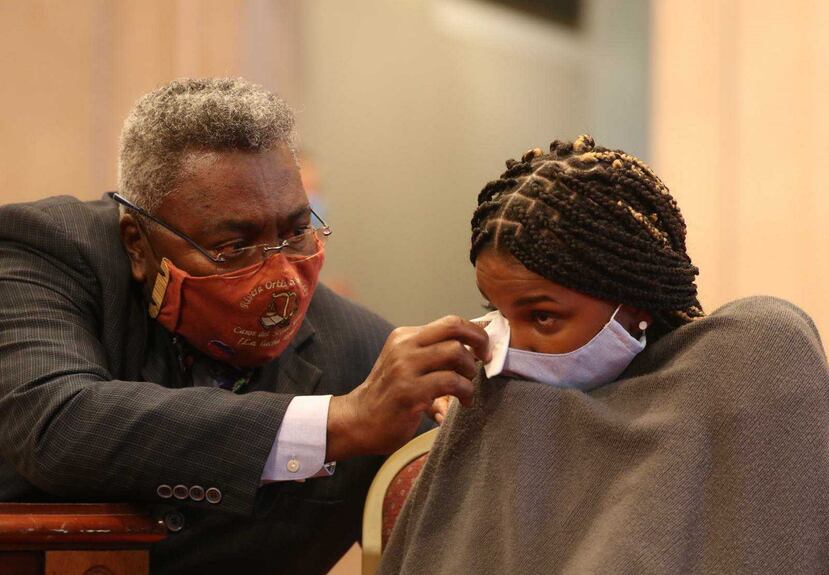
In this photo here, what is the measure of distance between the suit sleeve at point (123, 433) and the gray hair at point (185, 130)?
391mm

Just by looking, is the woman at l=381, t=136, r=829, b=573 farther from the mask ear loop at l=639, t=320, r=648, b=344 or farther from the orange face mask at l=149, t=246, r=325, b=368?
the orange face mask at l=149, t=246, r=325, b=368

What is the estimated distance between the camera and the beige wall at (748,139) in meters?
3.27

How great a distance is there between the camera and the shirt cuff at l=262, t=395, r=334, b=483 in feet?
6.21

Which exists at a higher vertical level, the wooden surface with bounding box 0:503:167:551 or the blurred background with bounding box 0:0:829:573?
the blurred background with bounding box 0:0:829:573

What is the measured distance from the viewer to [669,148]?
143 inches

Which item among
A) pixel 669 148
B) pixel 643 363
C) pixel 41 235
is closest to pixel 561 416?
pixel 643 363

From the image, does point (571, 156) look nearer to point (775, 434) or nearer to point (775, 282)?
point (775, 434)

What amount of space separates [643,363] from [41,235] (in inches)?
48.7

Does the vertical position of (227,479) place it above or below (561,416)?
below

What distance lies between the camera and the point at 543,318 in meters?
1.58

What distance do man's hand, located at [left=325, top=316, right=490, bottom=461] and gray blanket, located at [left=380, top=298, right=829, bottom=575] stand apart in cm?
6

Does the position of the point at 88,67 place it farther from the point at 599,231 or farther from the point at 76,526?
the point at 599,231

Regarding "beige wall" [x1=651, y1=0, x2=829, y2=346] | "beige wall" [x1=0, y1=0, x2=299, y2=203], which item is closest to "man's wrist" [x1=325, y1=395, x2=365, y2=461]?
"beige wall" [x1=651, y1=0, x2=829, y2=346]

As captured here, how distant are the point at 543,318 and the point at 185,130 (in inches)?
36.3
